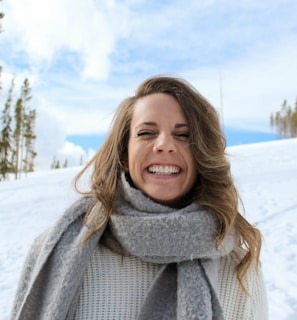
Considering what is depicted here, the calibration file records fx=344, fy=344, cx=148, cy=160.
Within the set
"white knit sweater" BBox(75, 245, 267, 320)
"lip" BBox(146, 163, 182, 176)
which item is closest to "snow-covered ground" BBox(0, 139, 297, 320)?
"white knit sweater" BBox(75, 245, 267, 320)

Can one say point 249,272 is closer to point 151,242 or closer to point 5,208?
point 151,242

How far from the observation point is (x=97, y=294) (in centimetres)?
128

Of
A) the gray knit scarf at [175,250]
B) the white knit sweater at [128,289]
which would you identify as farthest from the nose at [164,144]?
the white knit sweater at [128,289]

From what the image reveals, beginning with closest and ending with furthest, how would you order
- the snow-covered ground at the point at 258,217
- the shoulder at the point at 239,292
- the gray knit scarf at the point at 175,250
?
1. the gray knit scarf at the point at 175,250
2. the shoulder at the point at 239,292
3. the snow-covered ground at the point at 258,217

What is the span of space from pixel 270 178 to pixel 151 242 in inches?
326

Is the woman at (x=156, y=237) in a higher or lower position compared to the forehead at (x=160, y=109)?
→ lower

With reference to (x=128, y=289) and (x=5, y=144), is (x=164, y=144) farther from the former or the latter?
(x=5, y=144)

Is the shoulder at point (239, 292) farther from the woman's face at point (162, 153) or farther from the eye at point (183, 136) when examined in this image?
the eye at point (183, 136)

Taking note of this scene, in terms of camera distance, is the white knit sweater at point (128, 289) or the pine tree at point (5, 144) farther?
the pine tree at point (5, 144)

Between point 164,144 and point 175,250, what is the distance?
390 mm

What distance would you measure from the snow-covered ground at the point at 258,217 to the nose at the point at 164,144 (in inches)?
20.4

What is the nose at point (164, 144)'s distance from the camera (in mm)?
1298

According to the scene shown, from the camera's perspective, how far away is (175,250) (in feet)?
4.07

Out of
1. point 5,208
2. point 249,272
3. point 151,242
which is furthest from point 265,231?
point 5,208
